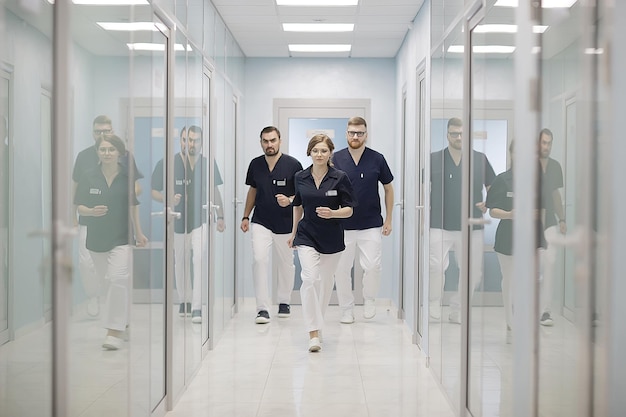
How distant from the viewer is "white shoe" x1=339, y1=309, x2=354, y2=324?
812 centimetres

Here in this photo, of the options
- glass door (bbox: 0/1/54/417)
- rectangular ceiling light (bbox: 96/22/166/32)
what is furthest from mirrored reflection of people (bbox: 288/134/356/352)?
glass door (bbox: 0/1/54/417)

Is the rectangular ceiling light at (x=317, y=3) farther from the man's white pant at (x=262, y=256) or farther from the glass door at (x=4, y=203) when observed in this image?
the glass door at (x=4, y=203)

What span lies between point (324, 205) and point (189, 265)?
4.76 feet

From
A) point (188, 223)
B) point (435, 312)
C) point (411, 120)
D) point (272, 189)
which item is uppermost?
point (411, 120)

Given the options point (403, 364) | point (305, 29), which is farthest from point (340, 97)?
point (403, 364)

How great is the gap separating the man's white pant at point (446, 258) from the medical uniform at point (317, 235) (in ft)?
3.04

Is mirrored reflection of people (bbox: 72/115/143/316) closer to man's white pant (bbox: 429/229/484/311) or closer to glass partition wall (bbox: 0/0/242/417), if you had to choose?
glass partition wall (bbox: 0/0/242/417)

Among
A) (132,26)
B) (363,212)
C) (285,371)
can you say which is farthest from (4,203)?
(363,212)

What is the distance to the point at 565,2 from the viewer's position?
2.99 m

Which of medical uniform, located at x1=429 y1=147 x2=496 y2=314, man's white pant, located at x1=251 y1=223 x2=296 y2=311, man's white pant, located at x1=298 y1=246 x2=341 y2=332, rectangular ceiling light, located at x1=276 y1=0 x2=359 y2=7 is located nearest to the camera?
medical uniform, located at x1=429 y1=147 x2=496 y2=314

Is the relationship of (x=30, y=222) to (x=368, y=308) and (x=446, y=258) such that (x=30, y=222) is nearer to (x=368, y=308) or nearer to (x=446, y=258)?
(x=446, y=258)

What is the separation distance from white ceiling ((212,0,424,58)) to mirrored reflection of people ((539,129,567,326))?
3.97 metres

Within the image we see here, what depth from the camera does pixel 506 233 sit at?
3.63 metres

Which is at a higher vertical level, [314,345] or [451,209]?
[451,209]
